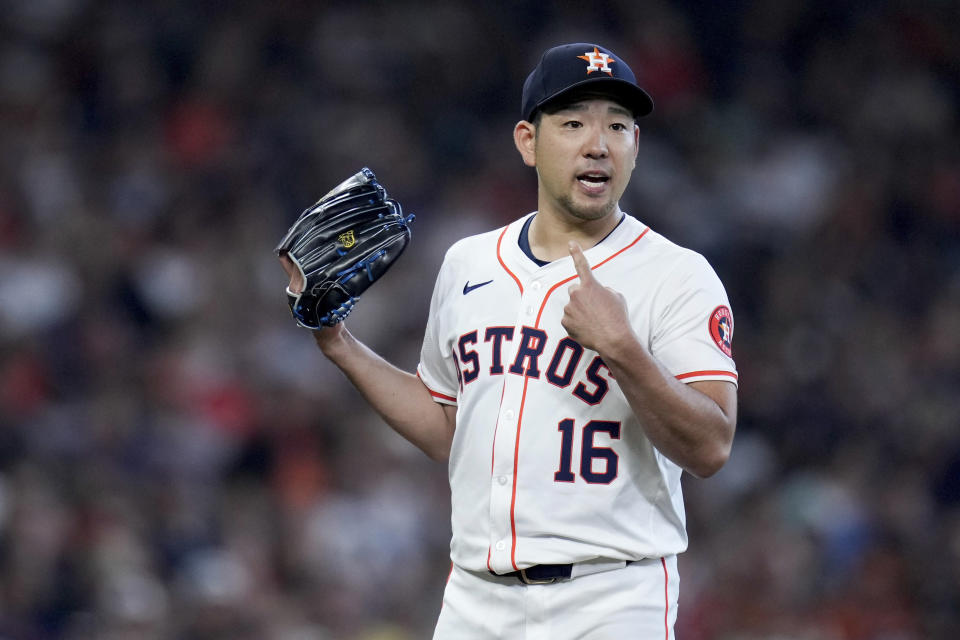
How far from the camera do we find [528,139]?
2.66 m

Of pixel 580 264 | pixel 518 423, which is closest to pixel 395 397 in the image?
pixel 518 423

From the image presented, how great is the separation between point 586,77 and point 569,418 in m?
0.66

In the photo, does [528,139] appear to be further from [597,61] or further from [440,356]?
[440,356]

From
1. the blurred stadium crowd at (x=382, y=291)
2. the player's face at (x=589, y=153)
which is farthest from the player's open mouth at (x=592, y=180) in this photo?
the blurred stadium crowd at (x=382, y=291)

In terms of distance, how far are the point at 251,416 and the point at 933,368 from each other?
3.61 meters

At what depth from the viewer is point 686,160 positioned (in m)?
8.22

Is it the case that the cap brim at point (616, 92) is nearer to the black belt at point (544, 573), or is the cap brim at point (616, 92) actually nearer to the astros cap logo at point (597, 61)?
the astros cap logo at point (597, 61)

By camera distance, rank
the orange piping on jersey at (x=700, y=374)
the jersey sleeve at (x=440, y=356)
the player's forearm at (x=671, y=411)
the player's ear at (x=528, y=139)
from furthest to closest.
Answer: the jersey sleeve at (x=440, y=356), the player's ear at (x=528, y=139), the orange piping on jersey at (x=700, y=374), the player's forearm at (x=671, y=411)

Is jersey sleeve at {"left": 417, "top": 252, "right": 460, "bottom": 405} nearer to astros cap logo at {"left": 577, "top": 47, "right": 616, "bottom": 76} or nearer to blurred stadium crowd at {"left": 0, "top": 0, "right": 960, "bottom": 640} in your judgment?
astros cap logo at {"left": 577, "top": 47, "right": 616, "bottom": 76}

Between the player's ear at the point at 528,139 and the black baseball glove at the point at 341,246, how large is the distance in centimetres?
32

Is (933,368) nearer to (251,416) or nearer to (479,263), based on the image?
(251,416)

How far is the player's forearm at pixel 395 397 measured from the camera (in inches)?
111

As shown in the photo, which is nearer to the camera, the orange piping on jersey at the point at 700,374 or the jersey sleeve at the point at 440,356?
the orange piping on jersey at the point at 700,374

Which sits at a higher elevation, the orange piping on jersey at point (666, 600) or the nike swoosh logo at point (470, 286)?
the nike swoosh logo at point (470, 286)
